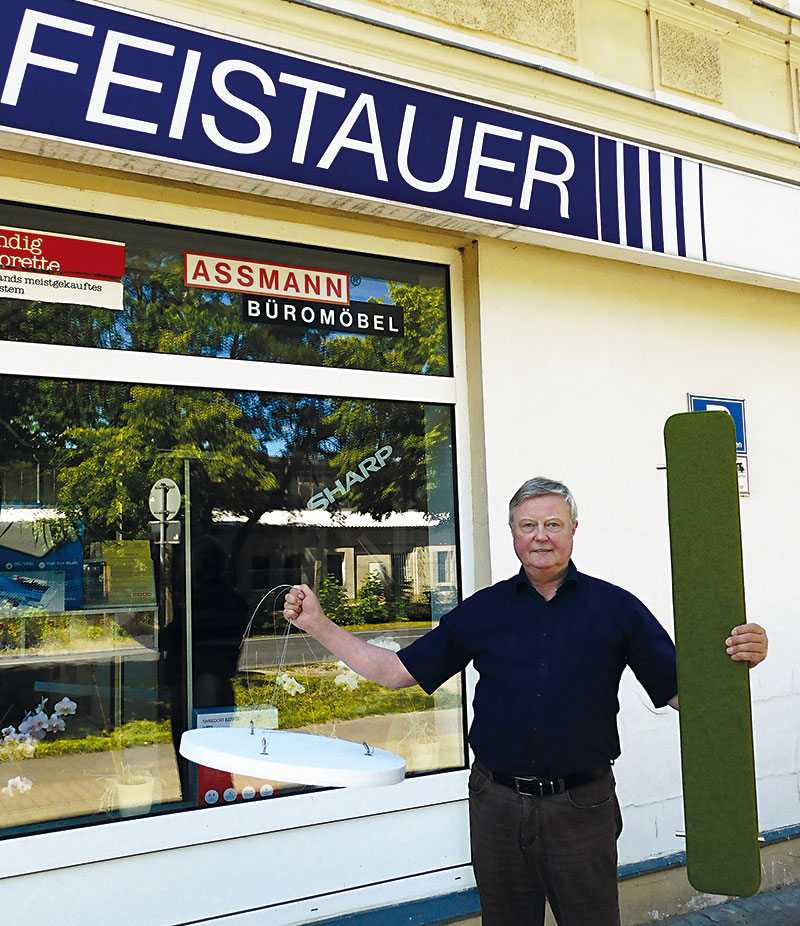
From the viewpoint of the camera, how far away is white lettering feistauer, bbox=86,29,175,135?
3307mm

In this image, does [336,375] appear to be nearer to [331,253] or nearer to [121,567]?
[331,253]

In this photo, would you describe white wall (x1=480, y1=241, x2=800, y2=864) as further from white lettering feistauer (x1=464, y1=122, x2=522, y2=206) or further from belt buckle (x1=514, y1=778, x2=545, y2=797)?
belt buckle (x1=514, y1=778, x2=545, y2=797)

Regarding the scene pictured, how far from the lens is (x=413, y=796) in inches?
165

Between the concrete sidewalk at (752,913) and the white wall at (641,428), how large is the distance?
31 cm

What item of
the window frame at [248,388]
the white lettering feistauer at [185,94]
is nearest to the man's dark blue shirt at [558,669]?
the window frame at [248,388]

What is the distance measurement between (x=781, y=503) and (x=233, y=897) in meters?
3.59

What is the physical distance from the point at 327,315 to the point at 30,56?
5.36 feet

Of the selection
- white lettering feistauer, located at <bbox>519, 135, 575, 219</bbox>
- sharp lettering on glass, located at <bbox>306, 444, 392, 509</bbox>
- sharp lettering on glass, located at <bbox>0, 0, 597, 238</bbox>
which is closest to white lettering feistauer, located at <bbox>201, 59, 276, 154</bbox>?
sharp lettering on glass, located at <bbox>0, 0, 597, 238</bbox>

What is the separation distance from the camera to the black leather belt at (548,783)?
9.05 feet

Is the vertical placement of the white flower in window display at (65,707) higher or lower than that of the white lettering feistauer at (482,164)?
lower

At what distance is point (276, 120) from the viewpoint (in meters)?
3.68

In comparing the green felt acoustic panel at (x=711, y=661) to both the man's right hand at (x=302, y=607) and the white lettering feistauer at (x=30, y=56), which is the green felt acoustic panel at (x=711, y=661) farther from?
the white lettering feistauer at (x=30, y=56)

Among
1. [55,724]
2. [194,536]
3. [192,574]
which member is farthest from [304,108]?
[55,724]

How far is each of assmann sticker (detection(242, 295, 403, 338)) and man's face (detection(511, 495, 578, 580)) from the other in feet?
5.73
